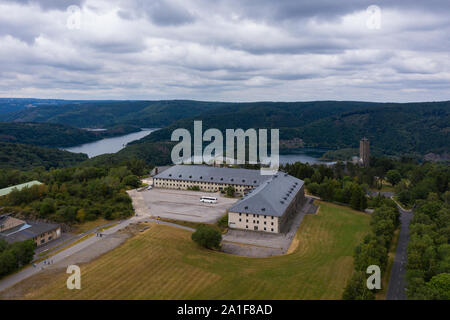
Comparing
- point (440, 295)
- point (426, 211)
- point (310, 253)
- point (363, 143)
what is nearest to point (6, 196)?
point (310, 253)

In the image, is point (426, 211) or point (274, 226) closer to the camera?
point (274, 226)

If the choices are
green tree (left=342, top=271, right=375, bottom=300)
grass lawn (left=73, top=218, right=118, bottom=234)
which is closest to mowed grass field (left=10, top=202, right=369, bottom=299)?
green tree (left=342, top=271, right=375, bottom=300)

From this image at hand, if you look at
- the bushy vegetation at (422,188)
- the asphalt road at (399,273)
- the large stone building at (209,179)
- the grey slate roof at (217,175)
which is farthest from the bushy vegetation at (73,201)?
the bushy vegetation at (422,188)

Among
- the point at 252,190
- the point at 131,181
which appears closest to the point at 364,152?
the point at 252,190

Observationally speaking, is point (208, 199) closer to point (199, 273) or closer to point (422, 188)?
point (199, 273)

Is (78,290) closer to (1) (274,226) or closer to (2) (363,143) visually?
(1) (274,226)

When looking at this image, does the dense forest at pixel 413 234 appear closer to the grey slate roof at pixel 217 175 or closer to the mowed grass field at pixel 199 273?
the mowed grass field at pixel 199 273

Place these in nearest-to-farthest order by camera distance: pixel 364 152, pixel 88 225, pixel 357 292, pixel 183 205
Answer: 1. pixel 357 292
2. pixel 88 225
3. pixel 183 205
4. pixel 364 152
